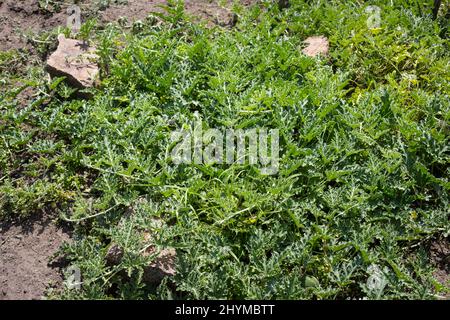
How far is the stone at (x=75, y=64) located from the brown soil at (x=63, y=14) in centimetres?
55

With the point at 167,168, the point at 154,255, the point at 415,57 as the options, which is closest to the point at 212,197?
the point at 167,168

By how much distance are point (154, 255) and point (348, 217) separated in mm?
1286

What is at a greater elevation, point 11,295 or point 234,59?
point 234,59

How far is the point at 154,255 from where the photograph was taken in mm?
3486

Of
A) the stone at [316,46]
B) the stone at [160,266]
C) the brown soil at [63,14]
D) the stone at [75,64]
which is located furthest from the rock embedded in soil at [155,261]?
the brown soil at [63,14]

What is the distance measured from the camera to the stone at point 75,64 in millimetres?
4723

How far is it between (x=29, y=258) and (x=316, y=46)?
2951 millimetres

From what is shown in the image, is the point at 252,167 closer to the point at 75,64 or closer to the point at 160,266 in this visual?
the point at 160,266

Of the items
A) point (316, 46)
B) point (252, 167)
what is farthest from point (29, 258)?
point (316, 46)

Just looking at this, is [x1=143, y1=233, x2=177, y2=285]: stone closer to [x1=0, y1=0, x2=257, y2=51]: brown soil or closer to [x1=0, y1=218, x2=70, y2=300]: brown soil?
[x1=0, y1=218, x2=70, y2=300]: brown soil

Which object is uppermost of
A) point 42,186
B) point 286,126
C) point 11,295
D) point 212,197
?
point 286,126

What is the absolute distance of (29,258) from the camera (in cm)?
382

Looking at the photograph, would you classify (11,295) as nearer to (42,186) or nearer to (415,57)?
(42,186)

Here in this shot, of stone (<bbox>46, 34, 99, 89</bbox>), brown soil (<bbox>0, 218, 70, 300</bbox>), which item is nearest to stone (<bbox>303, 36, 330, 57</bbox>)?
stone (<bbox>46, 34, 99, 89</bbox>)
